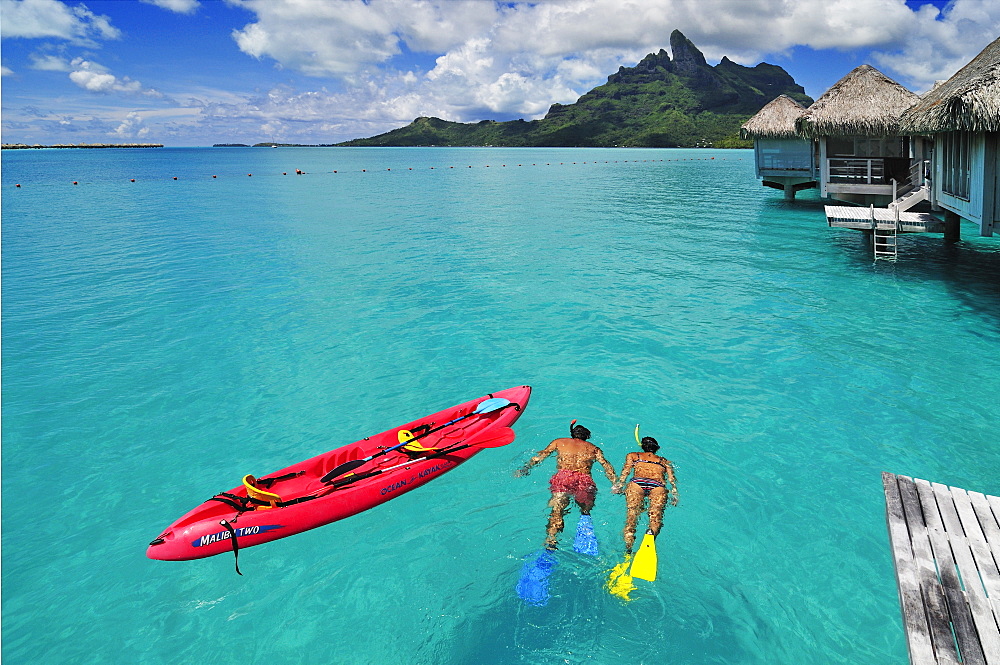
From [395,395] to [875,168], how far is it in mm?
23421

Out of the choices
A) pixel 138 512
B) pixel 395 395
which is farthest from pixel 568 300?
pixel 138 512

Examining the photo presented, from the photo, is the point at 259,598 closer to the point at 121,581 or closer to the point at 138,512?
the point at 121,581

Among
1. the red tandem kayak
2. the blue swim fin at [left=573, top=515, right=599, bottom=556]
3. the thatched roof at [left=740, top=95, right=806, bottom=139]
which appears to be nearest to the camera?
the blue swim fin at [left=573, top=515, right=599, bottom=556]

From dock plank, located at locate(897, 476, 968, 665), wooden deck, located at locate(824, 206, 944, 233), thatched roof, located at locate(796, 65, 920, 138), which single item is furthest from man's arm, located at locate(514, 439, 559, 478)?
thatched roof, located at locate(796, 65, 920, 138)

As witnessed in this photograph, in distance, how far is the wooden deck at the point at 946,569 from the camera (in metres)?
4.43

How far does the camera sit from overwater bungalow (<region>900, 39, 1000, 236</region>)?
1337cm

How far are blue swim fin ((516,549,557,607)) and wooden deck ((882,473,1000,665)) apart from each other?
135 inches

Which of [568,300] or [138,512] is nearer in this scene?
[138,512]

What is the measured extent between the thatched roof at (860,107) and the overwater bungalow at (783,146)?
595cm

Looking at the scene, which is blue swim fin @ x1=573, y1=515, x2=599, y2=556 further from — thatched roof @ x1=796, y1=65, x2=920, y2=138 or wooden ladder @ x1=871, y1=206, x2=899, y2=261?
thatched roof @ x1=796, y1=65, x2=920, y2=138

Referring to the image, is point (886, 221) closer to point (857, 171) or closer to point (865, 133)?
point (857, 171)

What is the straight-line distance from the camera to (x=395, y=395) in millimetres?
11750

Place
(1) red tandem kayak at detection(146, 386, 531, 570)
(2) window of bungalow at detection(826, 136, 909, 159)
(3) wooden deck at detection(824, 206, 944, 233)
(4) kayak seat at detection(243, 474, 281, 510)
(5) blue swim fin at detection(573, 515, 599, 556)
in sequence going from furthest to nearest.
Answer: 1. (2) window of bungalow at detection(826, 136, 909, 159)
2. (3) wooden deck at detection(824, 206, 944, 233)
3. (4) kayak seat at detection(243, 474, 281, 510)
4. (1) red tandem kayak at detection(146, 386, 531, 570)
5. (5) blue swim fin at detection(573, 515, 599, 556)

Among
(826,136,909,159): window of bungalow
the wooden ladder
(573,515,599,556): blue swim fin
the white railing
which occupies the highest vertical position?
(826,136,909,159): window of bungalow
